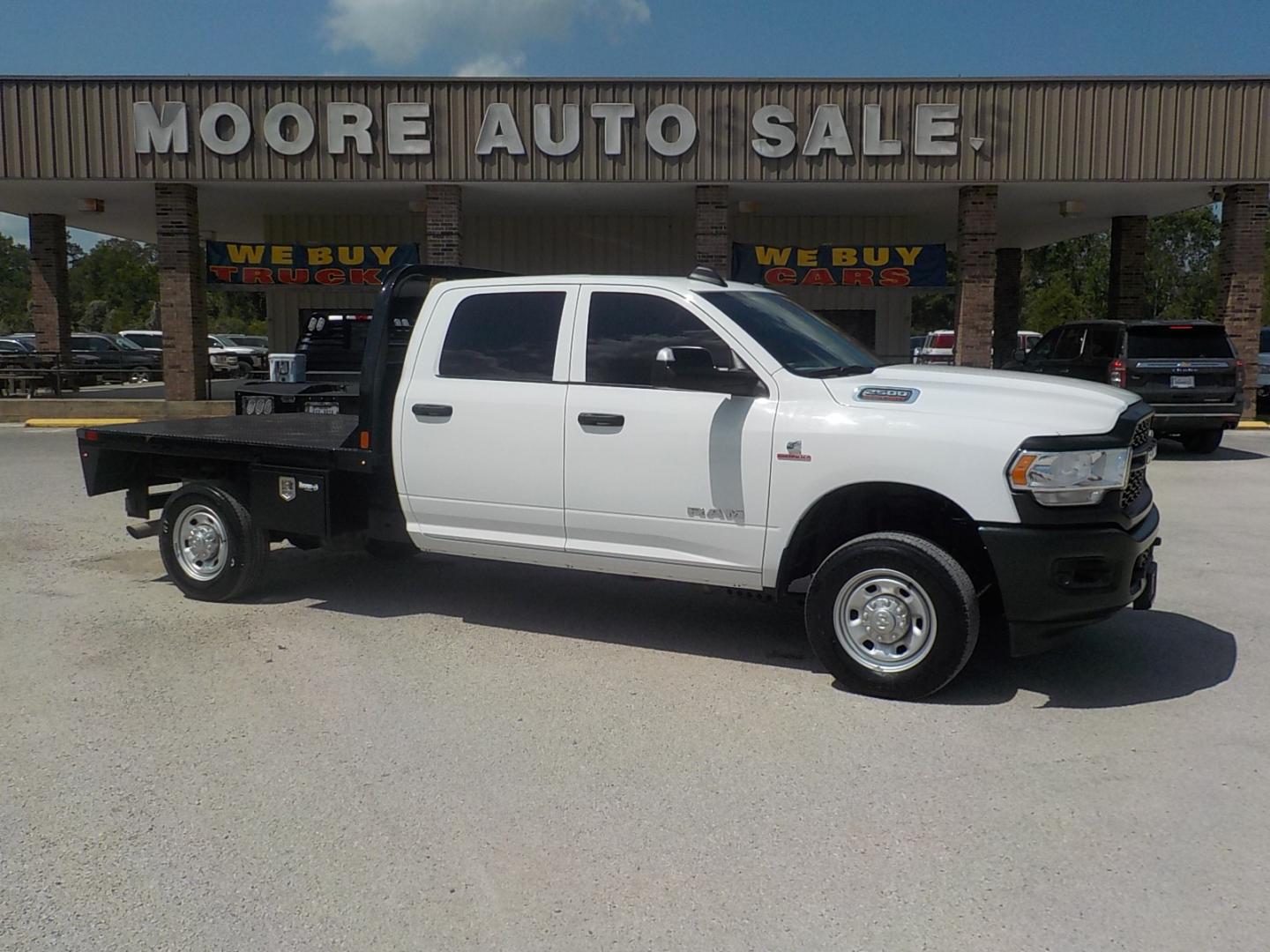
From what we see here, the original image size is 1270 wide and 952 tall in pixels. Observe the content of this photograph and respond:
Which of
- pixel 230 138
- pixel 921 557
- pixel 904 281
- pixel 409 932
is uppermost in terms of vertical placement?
pixel 230 138

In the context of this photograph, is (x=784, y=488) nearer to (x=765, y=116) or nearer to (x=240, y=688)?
(x=240, y=688)

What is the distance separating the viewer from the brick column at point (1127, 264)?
22.7m

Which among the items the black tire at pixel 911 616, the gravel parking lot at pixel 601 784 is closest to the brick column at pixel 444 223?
the gravel parking lot at pixel 601 784

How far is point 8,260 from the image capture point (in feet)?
278

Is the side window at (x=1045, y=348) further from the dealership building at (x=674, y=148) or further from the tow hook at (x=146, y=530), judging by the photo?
the tow hook at (x=146, y=530)

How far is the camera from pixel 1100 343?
1516cm

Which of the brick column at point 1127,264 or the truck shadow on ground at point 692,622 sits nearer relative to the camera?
the truck shadow on ground at point 692,622

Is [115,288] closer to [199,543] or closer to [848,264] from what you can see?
[848,264]

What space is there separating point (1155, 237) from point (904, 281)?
89.8 ft

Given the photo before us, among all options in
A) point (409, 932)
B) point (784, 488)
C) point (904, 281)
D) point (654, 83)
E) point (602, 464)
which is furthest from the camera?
point (904, 281)

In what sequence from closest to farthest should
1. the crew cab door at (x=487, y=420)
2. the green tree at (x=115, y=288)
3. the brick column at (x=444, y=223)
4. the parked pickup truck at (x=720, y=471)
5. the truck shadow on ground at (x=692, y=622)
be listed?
the parked pickup truck at (x=720, y=471), the truck shadow on ground at (x=692, y=622), the crew cab door at (x=487, y=420), the brick column at (x=444, y=223), the green tree at (x=115, y=288)

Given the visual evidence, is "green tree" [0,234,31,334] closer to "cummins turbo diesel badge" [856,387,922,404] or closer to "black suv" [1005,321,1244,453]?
"black suv" [1005,321,1244,453]

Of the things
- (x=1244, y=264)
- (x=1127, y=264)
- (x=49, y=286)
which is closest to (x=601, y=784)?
(x=1244, y=264)

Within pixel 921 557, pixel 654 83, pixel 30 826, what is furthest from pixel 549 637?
pixel 654 83
